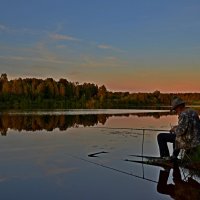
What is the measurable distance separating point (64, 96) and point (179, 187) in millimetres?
99044

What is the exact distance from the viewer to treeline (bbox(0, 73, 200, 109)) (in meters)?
89.3

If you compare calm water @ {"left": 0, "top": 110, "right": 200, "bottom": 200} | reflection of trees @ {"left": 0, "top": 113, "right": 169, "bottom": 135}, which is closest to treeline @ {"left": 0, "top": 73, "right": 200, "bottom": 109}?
reflection of trees @ {"left": 0, "top": 113, "right": 169, "bottom": 135}

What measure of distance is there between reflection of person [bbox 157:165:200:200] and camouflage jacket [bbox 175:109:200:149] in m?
0.72

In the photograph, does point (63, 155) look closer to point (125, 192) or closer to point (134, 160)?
point (134, 160)

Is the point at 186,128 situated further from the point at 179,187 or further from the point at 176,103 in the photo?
the point at 179,187

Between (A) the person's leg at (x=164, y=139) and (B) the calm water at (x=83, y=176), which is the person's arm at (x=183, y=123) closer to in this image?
(B) the calm water at (x=83, y=176)

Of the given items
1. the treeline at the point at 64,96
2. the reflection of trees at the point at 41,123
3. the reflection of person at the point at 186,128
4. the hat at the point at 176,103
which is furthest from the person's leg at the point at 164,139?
the treeline at the point at 64,96

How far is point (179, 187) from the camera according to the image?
684cm

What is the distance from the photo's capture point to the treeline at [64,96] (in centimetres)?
8930

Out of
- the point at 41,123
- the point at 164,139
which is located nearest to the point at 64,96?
the point at 41,123

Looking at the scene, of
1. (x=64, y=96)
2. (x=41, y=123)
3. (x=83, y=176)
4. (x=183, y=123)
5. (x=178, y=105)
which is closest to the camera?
(x=183, y=123)

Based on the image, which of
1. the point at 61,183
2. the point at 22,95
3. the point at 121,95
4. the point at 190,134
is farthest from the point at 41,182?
the point at 121,95

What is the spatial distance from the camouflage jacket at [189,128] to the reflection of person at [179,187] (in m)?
0.72

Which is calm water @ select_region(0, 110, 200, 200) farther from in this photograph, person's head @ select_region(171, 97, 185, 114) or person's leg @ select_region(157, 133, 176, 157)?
person's head @ select_region(171, 97, 185, 114)
